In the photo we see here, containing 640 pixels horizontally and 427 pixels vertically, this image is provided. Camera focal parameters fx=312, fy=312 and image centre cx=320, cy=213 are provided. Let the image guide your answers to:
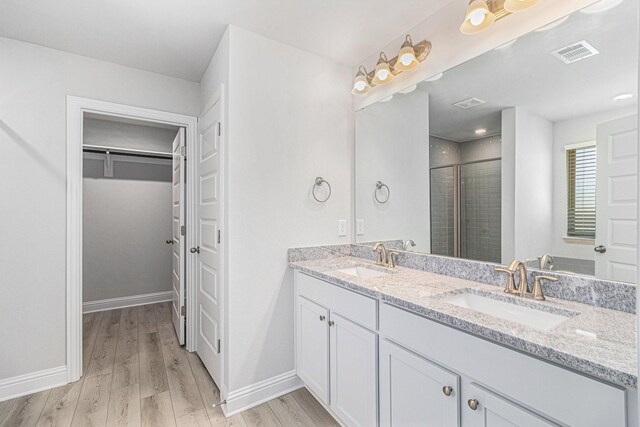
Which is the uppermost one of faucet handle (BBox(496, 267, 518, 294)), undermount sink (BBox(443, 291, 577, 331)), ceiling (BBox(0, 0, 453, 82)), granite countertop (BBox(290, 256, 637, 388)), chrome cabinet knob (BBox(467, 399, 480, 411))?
ceiling (BBox(0, 0, 453, 82))

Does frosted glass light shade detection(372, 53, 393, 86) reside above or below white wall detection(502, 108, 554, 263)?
above

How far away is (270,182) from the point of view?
207 cm

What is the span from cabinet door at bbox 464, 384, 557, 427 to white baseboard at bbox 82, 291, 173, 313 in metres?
4.03

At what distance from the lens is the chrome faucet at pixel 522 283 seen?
1276mm

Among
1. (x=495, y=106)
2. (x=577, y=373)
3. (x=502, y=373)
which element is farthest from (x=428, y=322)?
(x=495, y=106)

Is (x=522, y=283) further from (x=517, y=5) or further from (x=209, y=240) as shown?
(x=209, y=240)

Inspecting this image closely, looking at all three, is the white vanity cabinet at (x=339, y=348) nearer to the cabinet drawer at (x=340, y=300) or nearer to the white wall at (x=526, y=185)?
the cabinet drawer at (x=340, y=300)

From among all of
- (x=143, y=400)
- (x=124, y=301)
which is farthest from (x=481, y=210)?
(x=124, y=301)

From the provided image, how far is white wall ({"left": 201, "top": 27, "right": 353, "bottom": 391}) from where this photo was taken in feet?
6.38

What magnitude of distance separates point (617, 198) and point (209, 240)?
2.25 m

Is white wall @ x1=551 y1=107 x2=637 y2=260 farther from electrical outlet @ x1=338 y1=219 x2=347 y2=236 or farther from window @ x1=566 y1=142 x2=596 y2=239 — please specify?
electrical outlet @ x1=338 y1=219 x2=347 y2=236

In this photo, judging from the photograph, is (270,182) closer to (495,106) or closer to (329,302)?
(329,302)

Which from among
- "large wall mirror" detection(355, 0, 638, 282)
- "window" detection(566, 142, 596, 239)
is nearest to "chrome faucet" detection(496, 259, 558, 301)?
"large wall mirror" detection(355, 0, 638, 282)

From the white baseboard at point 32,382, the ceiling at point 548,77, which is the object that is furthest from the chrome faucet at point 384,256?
the white baseboard at point 32,382
